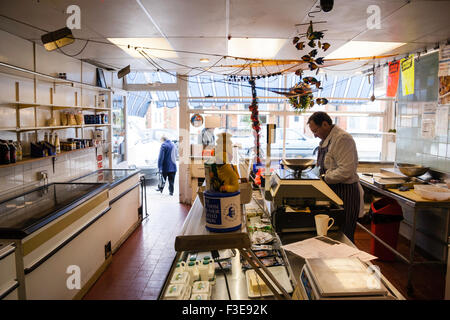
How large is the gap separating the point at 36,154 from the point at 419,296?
453 cm

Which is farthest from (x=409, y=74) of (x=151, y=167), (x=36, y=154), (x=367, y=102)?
(x=151, y=167)

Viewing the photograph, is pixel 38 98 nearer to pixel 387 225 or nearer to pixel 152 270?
pixel 152 270

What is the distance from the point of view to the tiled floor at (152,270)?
3391 millimetres

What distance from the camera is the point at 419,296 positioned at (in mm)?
3279

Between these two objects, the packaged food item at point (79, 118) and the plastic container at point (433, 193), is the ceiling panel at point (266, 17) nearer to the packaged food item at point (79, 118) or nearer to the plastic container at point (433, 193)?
the plastic container at point (433, 193)

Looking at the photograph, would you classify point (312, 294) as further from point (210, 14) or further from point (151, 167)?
point (151, 167)

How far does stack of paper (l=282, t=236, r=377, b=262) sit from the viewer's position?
5.77 feet

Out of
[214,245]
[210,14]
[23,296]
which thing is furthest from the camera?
[210,14]

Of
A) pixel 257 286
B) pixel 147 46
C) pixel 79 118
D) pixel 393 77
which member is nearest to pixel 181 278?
pixel 257 286

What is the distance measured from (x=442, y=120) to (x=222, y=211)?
426 centimetres

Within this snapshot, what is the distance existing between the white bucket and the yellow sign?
15.4 feet

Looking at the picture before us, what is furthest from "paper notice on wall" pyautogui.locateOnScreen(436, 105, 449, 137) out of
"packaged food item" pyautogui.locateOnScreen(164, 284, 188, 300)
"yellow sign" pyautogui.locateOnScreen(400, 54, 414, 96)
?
"packaged food item" pyautogui.locateOnScreen(164, 284, 188, 300)

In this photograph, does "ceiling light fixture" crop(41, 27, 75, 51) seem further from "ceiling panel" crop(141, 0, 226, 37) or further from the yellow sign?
the yellow sign

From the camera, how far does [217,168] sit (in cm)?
115
